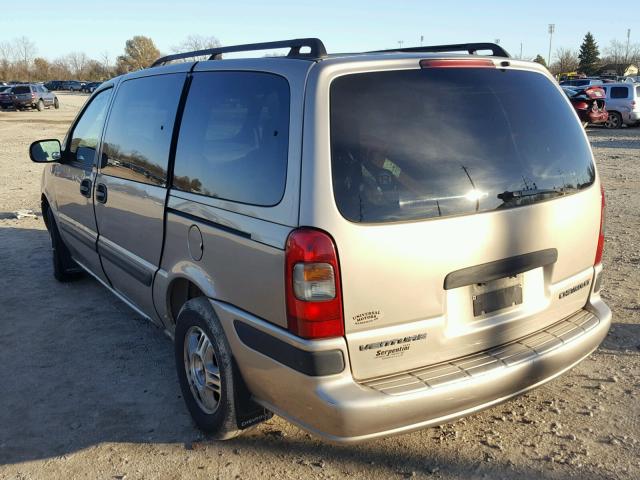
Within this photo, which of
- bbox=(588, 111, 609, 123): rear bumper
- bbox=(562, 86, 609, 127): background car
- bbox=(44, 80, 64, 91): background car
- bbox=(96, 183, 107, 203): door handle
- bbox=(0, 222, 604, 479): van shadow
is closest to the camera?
bbox=(0, 222, 604, 479): van shadow

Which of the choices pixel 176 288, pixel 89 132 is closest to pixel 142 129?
pixel 176 288

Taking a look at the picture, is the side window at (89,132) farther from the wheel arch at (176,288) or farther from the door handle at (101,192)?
the wheel arch at (176,288)

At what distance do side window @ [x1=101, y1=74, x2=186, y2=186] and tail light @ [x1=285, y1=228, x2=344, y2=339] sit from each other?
1.35 m

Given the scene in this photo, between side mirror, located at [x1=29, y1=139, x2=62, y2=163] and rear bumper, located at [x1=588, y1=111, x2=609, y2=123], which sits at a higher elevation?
side mirror, located at [x1=29, y1=139, x2=62, y2=163]

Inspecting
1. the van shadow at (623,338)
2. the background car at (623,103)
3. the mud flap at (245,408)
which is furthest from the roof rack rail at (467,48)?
the background car at (623,103)

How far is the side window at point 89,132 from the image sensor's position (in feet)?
15.0

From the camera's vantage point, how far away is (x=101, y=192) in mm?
4340

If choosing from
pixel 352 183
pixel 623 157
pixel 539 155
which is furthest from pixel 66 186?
pixel 623 157

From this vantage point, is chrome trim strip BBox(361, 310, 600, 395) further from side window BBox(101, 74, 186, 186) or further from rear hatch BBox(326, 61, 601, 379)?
side window BBox(101, 74, 186, 186)

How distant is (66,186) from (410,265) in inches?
145

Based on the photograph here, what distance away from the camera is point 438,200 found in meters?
2.59

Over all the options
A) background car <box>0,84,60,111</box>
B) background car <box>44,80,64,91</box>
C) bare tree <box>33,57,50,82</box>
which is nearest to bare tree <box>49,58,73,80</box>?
bare tree <box>33,57,50,82</box>

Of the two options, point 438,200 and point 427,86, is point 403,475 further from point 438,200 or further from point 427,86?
point 427,86

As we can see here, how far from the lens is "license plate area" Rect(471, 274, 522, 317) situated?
Result: 273 cm
